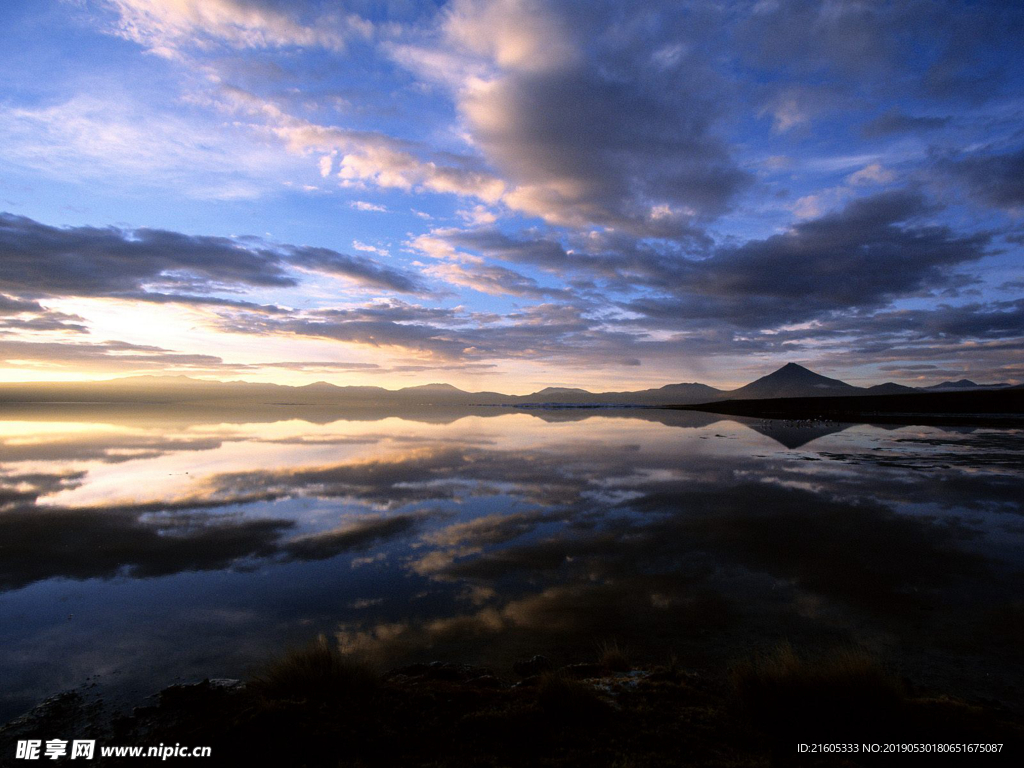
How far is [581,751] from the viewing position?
483cm

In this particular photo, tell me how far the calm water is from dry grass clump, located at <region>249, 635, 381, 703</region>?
1.10 meters

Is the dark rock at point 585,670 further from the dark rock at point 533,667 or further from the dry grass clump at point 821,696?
the dry grass clump at point 821,696

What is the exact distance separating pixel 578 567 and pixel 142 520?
472 inches

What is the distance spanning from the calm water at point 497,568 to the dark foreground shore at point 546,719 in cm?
82

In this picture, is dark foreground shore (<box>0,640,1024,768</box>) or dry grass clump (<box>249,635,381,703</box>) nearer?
dark foreground shore (<box>0,640,1024,768</box>)

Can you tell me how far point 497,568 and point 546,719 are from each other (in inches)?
203

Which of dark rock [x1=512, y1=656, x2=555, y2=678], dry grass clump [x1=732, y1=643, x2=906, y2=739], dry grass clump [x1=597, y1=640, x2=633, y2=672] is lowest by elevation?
dark rock [x1=512, y1=656, x2=555, y2=678]

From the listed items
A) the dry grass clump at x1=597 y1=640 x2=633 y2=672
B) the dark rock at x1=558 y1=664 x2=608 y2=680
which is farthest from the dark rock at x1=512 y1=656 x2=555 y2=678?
the dry grass clump at x1=597 y1=640 x2=633 y2=672

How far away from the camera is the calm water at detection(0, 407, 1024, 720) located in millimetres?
7250

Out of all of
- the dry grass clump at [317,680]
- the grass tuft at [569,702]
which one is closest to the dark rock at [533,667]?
the grass tuft at [569,702]

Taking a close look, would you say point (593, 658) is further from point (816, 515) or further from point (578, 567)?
point (816, 515)

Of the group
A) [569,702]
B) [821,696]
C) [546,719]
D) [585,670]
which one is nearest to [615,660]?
[585,670]

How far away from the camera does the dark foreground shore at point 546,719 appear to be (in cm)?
479

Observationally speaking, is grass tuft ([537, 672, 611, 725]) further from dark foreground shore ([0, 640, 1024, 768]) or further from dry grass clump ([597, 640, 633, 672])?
dry grass clump ([597, 640, 633, 672])
